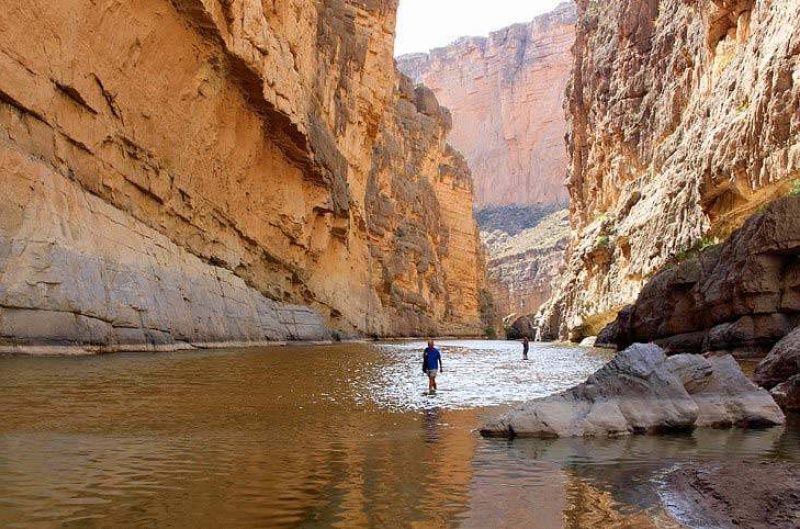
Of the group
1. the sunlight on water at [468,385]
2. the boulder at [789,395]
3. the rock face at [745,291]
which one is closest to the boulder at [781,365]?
the boulder at [789,395]

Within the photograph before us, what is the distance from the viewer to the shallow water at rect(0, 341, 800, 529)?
5051mm

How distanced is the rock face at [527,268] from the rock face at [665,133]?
48.8m

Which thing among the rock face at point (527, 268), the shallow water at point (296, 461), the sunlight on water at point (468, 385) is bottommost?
the shallow water at point (296, 461)

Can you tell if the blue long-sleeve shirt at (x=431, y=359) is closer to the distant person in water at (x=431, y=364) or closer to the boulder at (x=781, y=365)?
the distant person in water at (x=431, y=364)

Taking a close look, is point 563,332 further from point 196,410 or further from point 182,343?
point 196,410

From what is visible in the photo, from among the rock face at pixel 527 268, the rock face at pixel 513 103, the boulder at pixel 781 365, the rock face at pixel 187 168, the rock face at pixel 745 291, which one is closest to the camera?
the boulder at pixel 781 365

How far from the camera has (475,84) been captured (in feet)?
619

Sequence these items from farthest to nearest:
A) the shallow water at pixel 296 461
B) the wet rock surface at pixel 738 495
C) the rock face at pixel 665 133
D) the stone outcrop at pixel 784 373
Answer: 1. the rock face at pixel 665 133
2. the stone outcrop at pixel 784 373
3. the shallow water at pixel 296 461
4. the wet rock surface at pixel 738 495

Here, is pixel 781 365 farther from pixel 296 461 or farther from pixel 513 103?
pixel 513 103

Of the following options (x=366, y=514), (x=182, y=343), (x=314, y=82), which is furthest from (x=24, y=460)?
(x=314, y=82)

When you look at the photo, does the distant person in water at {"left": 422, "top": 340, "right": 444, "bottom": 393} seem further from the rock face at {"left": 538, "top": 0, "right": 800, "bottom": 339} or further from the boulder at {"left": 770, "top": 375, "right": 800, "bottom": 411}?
the rock face at {"left": 538, "top": 0, "right": 800, "bottom": 339}

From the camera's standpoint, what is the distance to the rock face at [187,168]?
17.4 meters

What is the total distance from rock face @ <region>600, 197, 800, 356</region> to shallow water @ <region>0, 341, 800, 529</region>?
14.5m

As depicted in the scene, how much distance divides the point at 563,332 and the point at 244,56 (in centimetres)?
4535
